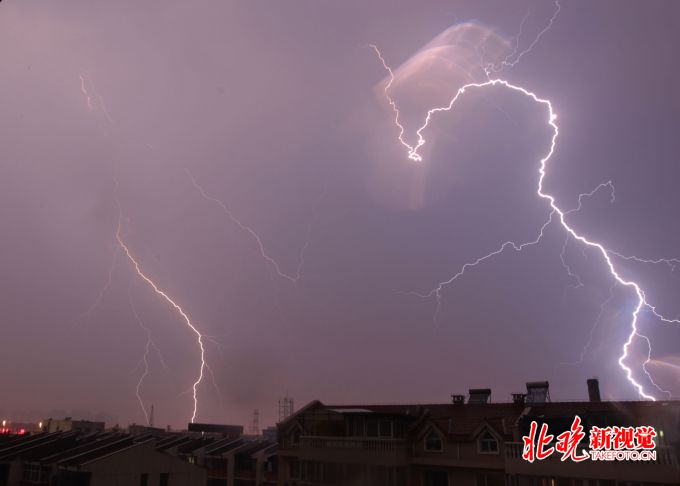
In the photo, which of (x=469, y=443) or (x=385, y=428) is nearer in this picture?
(x=469, y=443)

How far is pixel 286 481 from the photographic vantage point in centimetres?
3038

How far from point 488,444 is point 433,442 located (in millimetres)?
2851

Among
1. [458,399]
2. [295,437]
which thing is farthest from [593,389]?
[295,437]

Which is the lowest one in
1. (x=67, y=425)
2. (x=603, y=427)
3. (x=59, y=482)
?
(x=59, y=482)

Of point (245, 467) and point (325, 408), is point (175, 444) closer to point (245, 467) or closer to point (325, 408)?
point (245, 467)

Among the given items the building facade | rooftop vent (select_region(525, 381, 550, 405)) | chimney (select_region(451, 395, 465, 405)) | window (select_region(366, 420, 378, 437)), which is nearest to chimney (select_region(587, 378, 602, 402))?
the building facade

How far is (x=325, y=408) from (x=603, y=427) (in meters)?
13.6

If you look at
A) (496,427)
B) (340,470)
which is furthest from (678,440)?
(340,470)

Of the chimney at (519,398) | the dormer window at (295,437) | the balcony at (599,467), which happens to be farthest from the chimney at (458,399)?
the dormer window at (295,437)

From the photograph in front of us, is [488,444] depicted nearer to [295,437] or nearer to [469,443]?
[469,443]

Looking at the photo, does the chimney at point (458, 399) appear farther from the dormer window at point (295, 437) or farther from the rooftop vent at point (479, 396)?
the dormer window at point (295, 437)

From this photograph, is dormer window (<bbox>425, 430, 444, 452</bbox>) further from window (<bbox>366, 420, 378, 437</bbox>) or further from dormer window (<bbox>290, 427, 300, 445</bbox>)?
dormer window (<bbox>290, 427, 300, 445</bbox>)

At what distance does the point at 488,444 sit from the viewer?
74.7ft

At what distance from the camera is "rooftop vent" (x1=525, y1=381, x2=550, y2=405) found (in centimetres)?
2525
